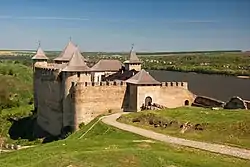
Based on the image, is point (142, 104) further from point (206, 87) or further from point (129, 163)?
point (206, 87)

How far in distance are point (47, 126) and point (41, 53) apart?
8.87m

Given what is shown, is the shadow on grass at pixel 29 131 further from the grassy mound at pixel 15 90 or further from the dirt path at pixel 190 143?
the grassy mound at pixel 15 90

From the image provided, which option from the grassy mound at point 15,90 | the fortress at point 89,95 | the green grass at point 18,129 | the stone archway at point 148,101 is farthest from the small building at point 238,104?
the grassy mound at point 15,90

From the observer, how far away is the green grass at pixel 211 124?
71.1ft

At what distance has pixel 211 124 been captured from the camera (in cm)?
2369

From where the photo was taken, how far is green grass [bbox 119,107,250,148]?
71.1ft

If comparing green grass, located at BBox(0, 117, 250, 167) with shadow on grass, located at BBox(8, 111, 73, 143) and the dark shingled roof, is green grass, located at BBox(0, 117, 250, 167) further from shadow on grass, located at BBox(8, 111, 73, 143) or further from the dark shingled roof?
the dark shingled roof

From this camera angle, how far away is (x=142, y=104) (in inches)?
1309

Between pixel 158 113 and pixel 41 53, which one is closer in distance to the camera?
pixel 158 113

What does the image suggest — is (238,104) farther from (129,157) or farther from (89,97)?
(129,157)

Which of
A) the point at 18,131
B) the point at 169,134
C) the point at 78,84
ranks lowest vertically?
the point at 18,131

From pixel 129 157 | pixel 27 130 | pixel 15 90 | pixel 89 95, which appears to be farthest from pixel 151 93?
pixel 15 90

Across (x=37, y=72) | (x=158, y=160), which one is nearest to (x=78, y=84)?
(x=37, y=72)

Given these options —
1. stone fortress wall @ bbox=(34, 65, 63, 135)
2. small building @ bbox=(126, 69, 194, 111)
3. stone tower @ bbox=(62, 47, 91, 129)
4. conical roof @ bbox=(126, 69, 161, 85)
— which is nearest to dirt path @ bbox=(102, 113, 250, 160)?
stone tower @ bbox=(62, 47, 91, 129)
